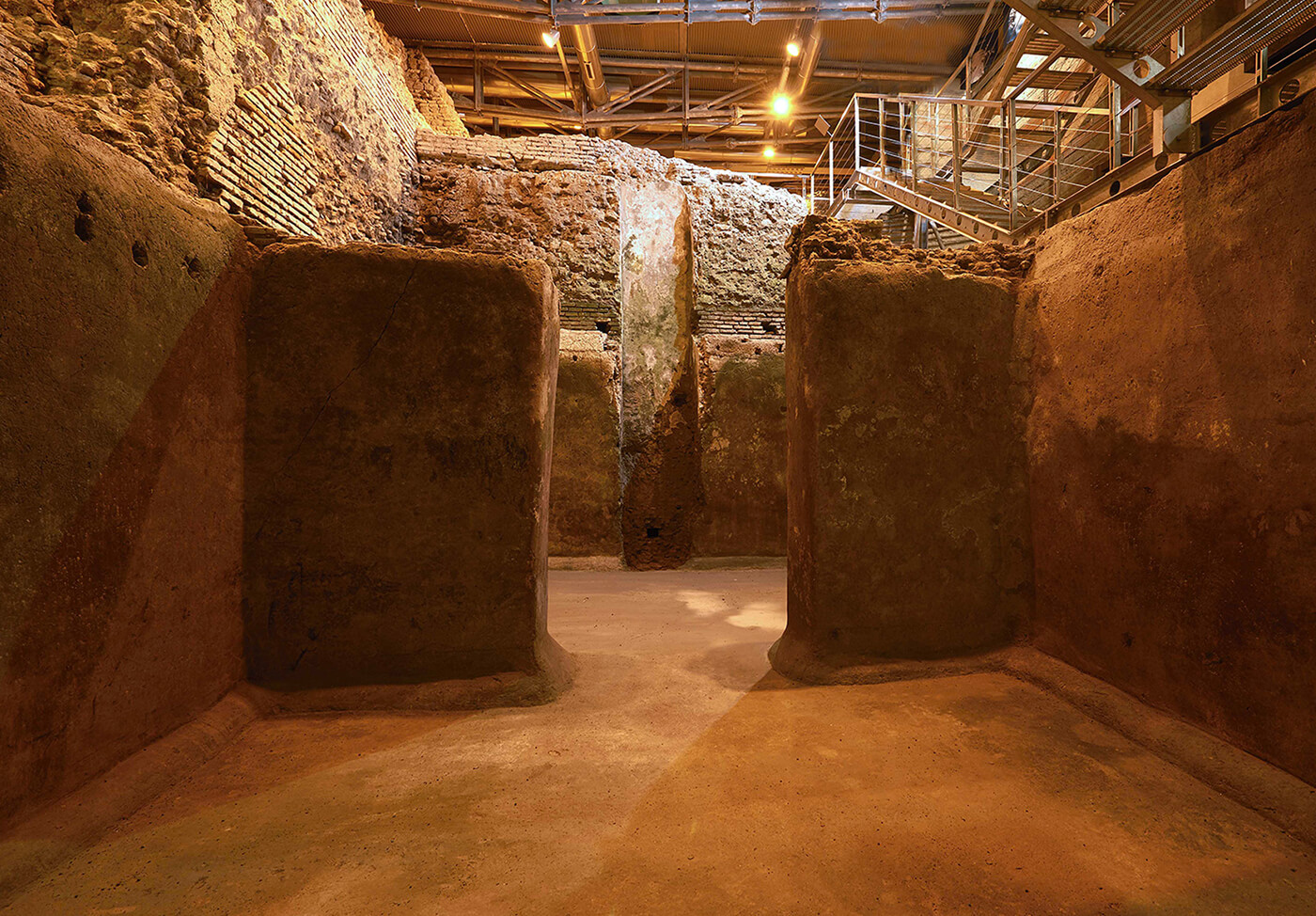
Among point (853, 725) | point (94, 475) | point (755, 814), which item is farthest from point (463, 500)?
point (853, 725)

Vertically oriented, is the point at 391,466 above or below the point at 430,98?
below

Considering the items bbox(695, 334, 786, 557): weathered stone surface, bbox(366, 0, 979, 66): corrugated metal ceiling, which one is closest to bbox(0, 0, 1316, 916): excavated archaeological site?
bbox(695, 334, 786, 557): weathered stone surface

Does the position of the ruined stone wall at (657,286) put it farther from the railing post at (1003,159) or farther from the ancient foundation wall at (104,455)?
the ancient foundation wall at (104,455)

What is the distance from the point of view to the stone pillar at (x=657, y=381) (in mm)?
7824

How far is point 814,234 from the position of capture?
344cm

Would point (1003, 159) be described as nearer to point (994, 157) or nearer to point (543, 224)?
point (994, 157)

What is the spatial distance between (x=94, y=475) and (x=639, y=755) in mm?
2156

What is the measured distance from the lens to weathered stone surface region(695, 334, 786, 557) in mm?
7715

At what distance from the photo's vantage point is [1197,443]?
7.69ft

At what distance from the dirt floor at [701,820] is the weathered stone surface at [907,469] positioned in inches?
14.2

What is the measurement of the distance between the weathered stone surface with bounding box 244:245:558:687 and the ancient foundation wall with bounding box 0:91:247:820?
19 cm

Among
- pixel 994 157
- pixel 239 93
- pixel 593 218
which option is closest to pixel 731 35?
pixel 994 157

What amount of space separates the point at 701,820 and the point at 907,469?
2.02 metres

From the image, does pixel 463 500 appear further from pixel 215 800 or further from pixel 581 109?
pixel 581 109
